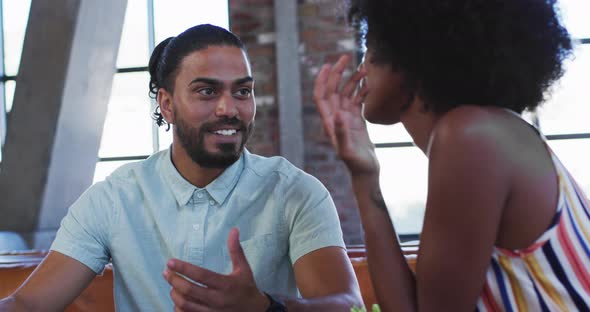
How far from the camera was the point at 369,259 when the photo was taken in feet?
2.96

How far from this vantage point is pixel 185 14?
4.77 meters

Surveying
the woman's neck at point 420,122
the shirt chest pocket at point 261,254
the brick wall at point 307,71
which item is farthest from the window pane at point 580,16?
the woman's neck at point 420,122

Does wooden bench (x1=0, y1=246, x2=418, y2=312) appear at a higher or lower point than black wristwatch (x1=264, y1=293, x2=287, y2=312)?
lower

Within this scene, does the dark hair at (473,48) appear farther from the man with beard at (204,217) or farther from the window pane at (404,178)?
the window pane at (404,178)

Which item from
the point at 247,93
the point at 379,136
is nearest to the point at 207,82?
the point at 247,93

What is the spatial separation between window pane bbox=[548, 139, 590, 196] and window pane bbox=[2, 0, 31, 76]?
4.00 meters

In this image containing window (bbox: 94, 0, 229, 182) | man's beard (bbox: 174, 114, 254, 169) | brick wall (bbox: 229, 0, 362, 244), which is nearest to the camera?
man's beard (bbox: 174, 114, 254, 169)

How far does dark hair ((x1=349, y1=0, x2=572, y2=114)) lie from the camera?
842 millimetres

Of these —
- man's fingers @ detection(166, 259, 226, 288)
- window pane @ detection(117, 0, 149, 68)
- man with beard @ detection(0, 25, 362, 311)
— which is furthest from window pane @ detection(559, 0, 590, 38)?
man's fingers @ detection(166, 259, 226, 288)

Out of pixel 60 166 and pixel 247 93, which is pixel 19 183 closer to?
pixel 60 166

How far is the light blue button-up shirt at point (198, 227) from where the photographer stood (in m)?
1.45

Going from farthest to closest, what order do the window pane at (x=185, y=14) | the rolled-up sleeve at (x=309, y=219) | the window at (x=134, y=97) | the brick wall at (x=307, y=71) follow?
the window at (x=134, y=97) → the window pane at (x=185, y=14) → the brick wall at (x=307, y=71) → the rolled-up sleeve at (x=309, y=219)

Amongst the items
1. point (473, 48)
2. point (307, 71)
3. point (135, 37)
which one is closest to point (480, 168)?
point (473, 48)

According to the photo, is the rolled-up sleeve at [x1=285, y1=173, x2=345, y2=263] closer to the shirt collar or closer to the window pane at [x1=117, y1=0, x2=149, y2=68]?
the shirt collar
